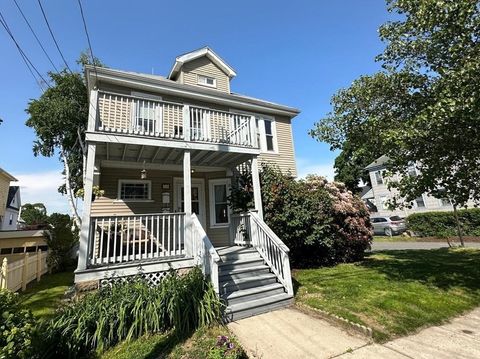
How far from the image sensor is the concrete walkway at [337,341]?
3721 millimetres

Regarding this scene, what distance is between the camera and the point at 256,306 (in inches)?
211

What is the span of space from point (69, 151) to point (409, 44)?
71.9ft

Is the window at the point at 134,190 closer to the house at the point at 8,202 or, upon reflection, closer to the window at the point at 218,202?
the window at the point at 218,202

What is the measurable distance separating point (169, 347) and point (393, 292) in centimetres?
531

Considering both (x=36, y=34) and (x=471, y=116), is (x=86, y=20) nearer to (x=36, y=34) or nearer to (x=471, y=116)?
(x=36, y=34)

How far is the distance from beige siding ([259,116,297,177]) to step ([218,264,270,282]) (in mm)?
6096

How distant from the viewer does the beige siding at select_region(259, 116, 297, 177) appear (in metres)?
12.1

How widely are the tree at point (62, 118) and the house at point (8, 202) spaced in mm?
5517

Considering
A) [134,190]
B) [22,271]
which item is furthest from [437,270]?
[22,271]

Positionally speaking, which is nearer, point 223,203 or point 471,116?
point 471,116

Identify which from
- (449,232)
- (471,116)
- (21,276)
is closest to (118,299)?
(21,276)

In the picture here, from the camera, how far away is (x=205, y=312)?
187 inches

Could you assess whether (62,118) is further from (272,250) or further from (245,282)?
(245,282)

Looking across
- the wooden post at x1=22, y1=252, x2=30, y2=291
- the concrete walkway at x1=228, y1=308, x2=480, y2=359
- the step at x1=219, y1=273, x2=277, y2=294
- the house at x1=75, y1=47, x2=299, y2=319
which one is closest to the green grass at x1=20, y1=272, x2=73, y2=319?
the wooden post at x1=22, y1=252, x2=30, y2=291
